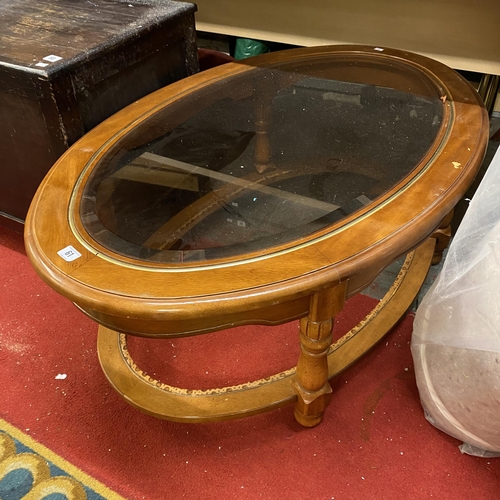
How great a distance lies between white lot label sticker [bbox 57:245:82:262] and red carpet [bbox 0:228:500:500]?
0.46 meters

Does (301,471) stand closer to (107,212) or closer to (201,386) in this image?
(201,386)

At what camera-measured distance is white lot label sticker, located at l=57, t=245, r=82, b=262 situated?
0.73 metres

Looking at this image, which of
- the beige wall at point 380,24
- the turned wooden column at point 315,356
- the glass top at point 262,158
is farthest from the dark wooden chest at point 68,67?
the turned wooden column at point 315,356

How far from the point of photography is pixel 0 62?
1.04 meters

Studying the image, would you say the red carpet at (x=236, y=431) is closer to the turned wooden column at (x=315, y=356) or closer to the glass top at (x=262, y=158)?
the turned wooden column at (x=315, y=356)

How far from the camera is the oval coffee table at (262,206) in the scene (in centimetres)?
71

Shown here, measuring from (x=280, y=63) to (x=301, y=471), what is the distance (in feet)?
3.12

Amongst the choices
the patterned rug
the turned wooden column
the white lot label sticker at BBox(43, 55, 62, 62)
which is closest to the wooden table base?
the turned wooden column

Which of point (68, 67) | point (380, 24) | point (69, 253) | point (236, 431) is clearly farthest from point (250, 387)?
A: point (380, 24)

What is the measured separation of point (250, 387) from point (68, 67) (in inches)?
29.8

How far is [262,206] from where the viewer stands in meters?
0.91

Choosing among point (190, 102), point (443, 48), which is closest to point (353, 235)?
point (190, 102)

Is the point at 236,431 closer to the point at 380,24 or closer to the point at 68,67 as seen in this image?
the point at 68,67

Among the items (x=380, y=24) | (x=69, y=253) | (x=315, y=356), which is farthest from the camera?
(x=380, y=24)
